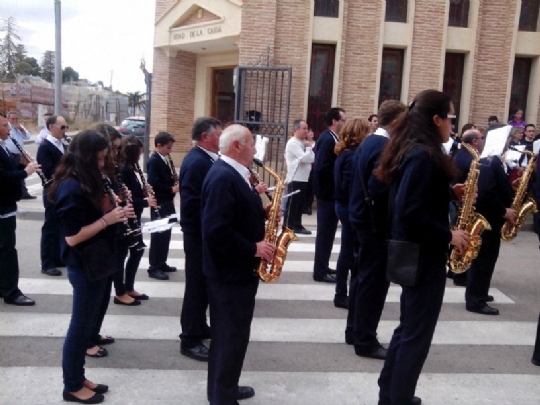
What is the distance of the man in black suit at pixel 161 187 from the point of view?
23.7 ft

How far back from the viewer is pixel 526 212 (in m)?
7.12

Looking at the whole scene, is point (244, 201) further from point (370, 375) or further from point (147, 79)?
point (147, 79)

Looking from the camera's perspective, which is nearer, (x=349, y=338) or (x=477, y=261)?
(x=349, y=338)

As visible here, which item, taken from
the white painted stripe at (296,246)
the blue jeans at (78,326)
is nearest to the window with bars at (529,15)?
the white painted stripe at (296,246)

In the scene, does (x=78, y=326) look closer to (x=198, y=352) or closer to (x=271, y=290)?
(x=198, y=352)

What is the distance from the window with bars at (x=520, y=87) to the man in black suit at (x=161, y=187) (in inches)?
439

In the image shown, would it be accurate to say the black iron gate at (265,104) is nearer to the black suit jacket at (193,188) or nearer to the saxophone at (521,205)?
the saxophone at (521,205)

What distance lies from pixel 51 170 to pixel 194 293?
11.2 feet

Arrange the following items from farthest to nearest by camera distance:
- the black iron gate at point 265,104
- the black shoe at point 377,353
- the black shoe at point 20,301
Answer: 1. the black iron gate at point 265,104
2. the black shoe at point 20,301
3. the black shoe at point 377,353

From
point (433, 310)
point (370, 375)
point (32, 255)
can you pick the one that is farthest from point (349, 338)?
point (32, 255)

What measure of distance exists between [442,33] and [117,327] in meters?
11.8

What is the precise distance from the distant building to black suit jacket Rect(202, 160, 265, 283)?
35.4 ft

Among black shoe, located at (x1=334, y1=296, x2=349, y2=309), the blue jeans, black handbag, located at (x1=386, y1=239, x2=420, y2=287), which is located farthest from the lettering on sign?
black handbag, located at (x1=386, y1=239, x2=420, y2=287)

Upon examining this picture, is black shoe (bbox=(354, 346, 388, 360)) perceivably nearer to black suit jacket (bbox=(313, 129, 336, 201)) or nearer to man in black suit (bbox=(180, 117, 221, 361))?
man in black suit (bbox=(180, 117, 221, 361))
